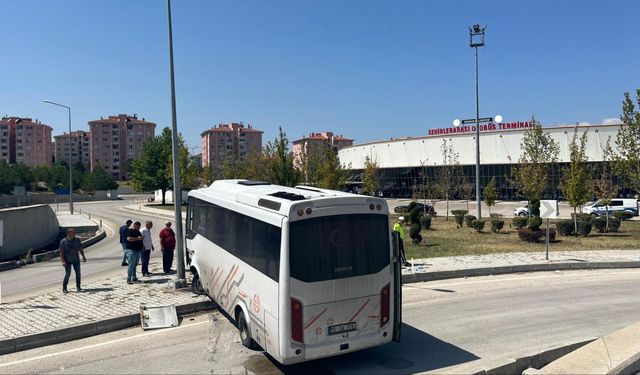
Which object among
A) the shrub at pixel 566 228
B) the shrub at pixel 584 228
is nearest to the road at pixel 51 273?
the shrub at pixel 566 228

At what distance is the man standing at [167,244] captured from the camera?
50.5 ft

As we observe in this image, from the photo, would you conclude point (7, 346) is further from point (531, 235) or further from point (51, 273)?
point (531, 235)

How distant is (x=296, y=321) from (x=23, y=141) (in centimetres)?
17388

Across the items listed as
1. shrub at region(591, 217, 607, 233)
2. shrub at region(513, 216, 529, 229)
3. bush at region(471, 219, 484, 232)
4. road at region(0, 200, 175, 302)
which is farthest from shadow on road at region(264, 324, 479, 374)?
shrub at region(591, 217, 607, 233)

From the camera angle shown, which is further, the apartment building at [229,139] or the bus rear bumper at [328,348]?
the apartment building at [229,139]

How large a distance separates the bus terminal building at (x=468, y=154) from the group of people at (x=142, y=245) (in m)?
47.1

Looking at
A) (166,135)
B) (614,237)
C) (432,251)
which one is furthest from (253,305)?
(166,135)

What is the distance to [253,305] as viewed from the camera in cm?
834

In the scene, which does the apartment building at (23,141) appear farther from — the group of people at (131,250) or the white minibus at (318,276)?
the white minibus at (318,276)

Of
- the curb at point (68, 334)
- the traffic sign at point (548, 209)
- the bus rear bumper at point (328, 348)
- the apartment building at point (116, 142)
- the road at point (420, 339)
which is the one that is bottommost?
the road at point (420, 339)

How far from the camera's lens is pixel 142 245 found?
14359mm

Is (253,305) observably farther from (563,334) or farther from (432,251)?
(432,251)

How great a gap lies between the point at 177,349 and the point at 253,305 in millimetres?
1831

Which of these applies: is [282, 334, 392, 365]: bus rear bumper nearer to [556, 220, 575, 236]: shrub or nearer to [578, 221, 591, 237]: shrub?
[556, 220, 575, 236]: shrub
